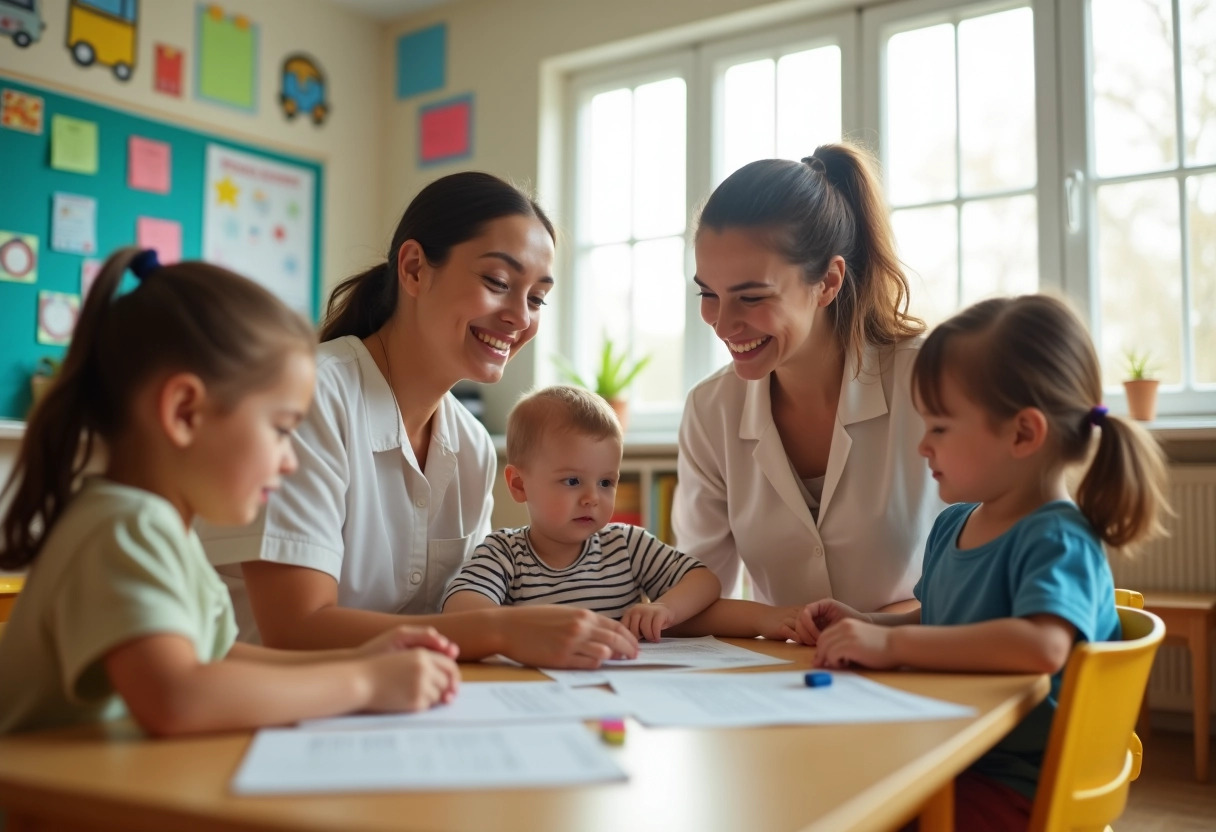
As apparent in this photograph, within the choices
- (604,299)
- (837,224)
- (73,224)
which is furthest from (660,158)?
(837,224)

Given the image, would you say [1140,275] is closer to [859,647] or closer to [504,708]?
[859,647]

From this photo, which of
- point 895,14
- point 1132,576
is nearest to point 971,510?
point 1132,576

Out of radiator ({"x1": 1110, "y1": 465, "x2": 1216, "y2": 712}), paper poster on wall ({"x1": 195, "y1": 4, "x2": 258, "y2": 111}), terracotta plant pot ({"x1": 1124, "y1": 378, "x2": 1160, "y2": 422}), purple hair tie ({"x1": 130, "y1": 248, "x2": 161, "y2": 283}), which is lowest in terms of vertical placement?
radiator ({"x1": 1110, "y1": 465, "x2": 1216, "y2": 712})

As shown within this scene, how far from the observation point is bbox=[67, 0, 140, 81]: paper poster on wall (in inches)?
151

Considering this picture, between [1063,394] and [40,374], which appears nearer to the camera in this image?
[1063,394]

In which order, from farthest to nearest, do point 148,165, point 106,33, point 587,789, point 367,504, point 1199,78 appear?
point 148,165 < point 106,33 < point 1199,78 < point 367,504 < point 587,789

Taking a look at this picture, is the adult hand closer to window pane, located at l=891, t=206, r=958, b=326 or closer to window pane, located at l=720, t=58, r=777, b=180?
window pane, located at l=891, t=206, r=958, b=326

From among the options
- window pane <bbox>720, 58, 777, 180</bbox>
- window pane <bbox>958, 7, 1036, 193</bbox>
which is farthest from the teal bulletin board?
window pane <bbox>958, 7, 1036, 193</bbox>

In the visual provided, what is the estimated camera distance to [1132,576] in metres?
3.36

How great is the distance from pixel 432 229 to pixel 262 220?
3.15 m

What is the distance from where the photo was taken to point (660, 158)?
14.8ft

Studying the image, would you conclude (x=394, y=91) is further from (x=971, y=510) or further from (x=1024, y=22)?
(x=971, y=510)

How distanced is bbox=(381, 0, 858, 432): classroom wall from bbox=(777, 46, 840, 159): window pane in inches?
9.7

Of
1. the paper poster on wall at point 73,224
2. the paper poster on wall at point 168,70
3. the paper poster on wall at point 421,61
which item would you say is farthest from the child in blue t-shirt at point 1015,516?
the paper poster on wall at point 421,61
